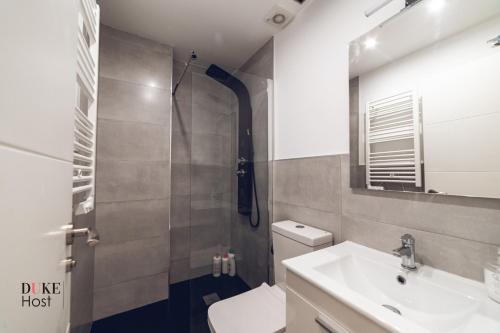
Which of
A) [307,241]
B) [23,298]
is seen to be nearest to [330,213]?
[307,241]

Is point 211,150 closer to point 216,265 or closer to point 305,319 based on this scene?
point 216,265

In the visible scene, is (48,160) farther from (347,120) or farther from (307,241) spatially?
(347,120)

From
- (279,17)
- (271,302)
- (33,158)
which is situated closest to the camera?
(33,158)

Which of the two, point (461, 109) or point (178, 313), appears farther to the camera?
point (178, 313)

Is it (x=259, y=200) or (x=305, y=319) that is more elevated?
(x=259, y=200)

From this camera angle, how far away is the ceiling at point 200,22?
56.4 inches

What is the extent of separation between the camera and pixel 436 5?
0.82 metres

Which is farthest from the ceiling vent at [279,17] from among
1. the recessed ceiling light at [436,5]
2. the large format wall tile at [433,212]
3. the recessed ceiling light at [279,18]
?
the large format wall tile at [433,212]

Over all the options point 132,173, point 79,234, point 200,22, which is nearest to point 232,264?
point 132,173

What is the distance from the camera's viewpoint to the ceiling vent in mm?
1468

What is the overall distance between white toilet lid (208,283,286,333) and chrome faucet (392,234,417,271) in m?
0.67

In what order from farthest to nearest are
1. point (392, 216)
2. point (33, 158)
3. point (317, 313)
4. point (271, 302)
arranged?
point (271, 302) < point (392, 216) < point (317, 313) < point (33, 158)

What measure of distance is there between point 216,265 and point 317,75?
5.99 ft

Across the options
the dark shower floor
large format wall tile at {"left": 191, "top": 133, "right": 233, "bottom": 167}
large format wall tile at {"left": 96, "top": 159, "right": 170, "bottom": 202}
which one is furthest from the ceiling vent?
the dark shower floor
